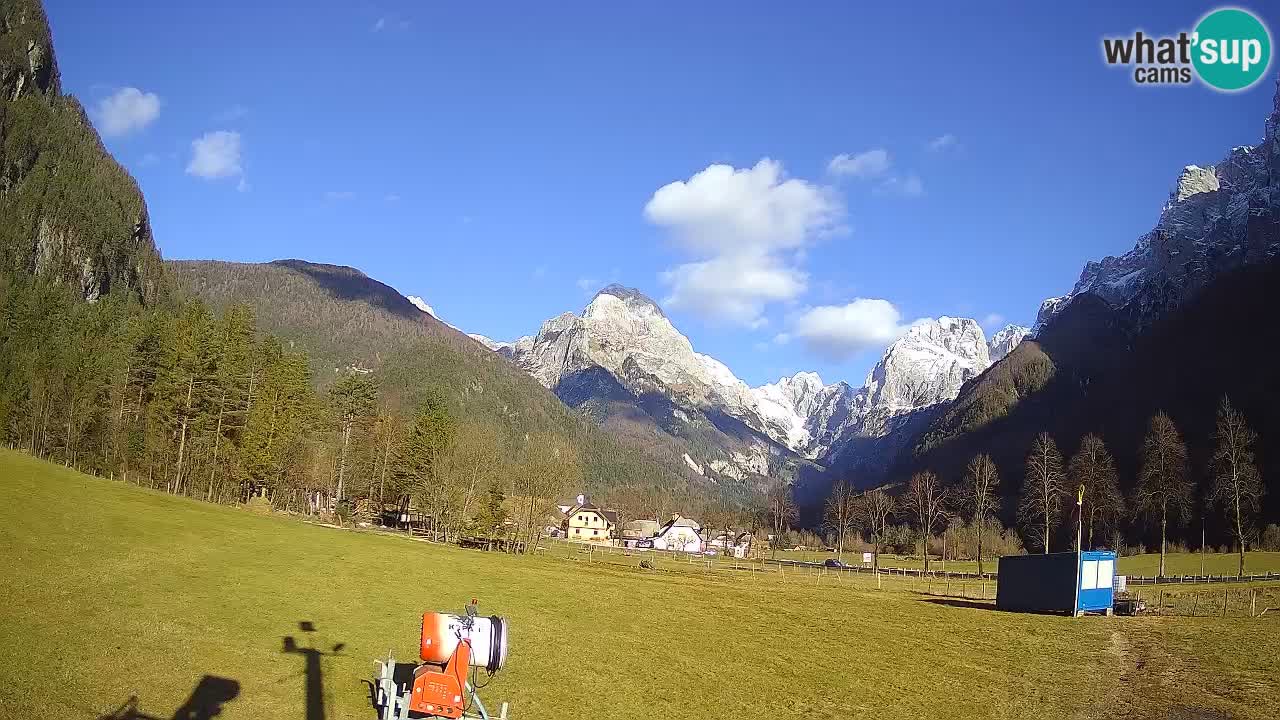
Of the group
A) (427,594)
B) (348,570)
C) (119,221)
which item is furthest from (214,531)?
(119,221)

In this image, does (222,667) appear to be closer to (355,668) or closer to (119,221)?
(355,668)

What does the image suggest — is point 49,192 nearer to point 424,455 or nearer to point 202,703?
point 424,455

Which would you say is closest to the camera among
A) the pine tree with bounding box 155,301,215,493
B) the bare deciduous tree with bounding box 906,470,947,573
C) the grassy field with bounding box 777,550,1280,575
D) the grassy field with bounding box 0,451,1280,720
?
the grassy field with bounding box 0,451,1280,720

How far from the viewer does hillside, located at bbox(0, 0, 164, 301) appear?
159375 mm

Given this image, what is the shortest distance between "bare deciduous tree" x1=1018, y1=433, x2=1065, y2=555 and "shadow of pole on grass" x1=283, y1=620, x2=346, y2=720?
74514 mm

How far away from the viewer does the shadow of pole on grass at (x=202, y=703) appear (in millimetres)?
21469

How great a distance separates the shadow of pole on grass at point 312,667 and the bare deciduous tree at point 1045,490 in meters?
74.5

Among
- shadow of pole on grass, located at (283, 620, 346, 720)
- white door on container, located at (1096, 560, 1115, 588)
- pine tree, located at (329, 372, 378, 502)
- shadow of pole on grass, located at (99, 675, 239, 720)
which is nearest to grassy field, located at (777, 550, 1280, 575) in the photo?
white door on container, located at (1096, 560, 1115, 588)

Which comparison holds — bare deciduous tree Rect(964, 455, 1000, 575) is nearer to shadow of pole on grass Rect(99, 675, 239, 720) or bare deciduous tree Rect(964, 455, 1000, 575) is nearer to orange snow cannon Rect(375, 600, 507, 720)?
shadow of pole on grass Rect(99, 675, 239, 720)

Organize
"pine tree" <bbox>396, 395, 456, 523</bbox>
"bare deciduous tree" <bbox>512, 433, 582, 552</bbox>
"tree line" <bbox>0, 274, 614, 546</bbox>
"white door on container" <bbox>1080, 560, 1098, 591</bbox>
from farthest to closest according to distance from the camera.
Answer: "pine tree" <bbox>396, 395, 456, 523</bbox>, "bare deciduous tree" <bbox>512, 433, 582, 552</bbox>, "tree line" <bbox>0, 274, 614, 546</bbox>, "white door on container" <bbox>1080, 560, 1098, 591</bbox>

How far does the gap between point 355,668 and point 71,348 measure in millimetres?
91413

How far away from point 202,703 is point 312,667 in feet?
14.9

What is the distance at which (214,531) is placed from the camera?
159 feet

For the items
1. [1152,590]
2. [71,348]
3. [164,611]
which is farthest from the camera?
[71,348]
